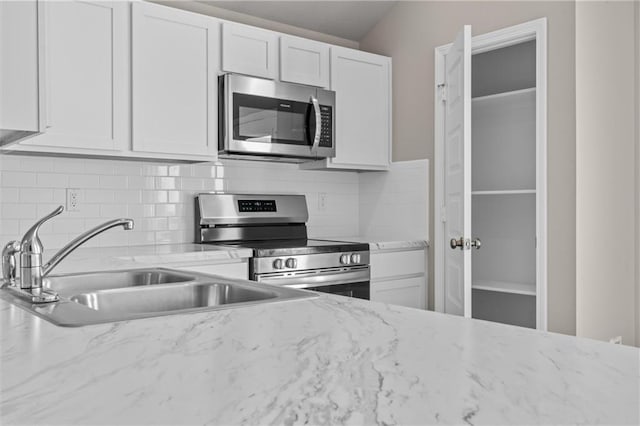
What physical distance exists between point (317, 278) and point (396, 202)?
1126 millimetres

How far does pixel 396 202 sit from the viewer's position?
4055 millimetres

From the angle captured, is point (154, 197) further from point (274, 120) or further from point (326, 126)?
point (326, 126)

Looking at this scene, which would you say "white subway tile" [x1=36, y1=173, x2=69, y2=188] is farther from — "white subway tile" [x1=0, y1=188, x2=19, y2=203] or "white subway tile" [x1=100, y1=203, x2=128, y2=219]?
"white subway tile" [x1=100, y1=203, x2=128, y2=219]

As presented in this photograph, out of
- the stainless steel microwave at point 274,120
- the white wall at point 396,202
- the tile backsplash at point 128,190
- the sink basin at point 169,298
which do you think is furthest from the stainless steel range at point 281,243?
the sink basin at point 169,298

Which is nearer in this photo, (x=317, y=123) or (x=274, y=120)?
(x=274, y=120)

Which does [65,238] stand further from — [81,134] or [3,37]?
[3,37]

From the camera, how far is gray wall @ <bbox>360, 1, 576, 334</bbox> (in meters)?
3.02

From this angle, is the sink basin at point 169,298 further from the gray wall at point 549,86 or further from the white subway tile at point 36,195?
the gray wall at point 549,86

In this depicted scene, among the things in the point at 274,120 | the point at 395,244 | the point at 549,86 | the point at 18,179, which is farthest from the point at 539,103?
the point at 18,179

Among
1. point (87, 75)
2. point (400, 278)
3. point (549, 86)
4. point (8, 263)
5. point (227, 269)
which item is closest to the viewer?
point (8, 263)

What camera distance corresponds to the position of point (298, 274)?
3090 millimetres

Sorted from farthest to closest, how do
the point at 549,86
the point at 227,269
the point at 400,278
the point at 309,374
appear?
the point at 400,278 < the point at 549,86 < the point at 227,269 < the point at 309,374

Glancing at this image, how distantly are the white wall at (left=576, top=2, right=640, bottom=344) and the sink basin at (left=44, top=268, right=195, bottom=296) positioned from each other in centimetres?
217

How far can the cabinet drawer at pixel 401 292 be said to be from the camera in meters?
3.51
